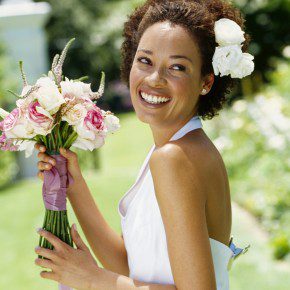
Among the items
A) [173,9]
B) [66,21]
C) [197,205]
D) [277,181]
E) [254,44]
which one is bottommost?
[197,205]

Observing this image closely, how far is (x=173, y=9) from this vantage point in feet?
7.52

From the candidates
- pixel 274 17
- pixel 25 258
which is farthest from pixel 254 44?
pixel 25 258

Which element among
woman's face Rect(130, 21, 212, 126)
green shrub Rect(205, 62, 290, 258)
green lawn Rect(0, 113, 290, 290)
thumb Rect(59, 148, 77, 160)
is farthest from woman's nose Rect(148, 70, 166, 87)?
green shrub Rect(205, 62, 290, 258)

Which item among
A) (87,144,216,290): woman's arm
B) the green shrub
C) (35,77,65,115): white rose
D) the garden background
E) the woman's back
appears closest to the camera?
(87,144,216,290): woman's arm

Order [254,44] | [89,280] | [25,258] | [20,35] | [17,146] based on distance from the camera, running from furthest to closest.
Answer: [254,44], [20,35], [25,258], [17,146], [89,280]

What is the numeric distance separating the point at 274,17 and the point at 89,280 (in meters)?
12.7

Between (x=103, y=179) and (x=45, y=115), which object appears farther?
(x=103, y=179)

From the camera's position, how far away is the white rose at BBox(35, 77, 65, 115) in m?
2.26

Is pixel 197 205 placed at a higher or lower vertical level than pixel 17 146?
lower

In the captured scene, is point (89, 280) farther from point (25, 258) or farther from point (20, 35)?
point (20, 35)

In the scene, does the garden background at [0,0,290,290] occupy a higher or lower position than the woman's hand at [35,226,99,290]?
higher

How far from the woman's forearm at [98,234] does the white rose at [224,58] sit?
2.59 ft

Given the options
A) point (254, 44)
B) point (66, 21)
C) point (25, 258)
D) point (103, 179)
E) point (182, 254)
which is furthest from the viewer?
point (66, 21)

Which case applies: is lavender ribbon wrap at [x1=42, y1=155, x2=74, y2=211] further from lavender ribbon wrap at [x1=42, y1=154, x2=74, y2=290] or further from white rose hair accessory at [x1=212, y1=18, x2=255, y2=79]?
white rose hair accessory at [x1=212, y1=18, x2=255, y2=79]
